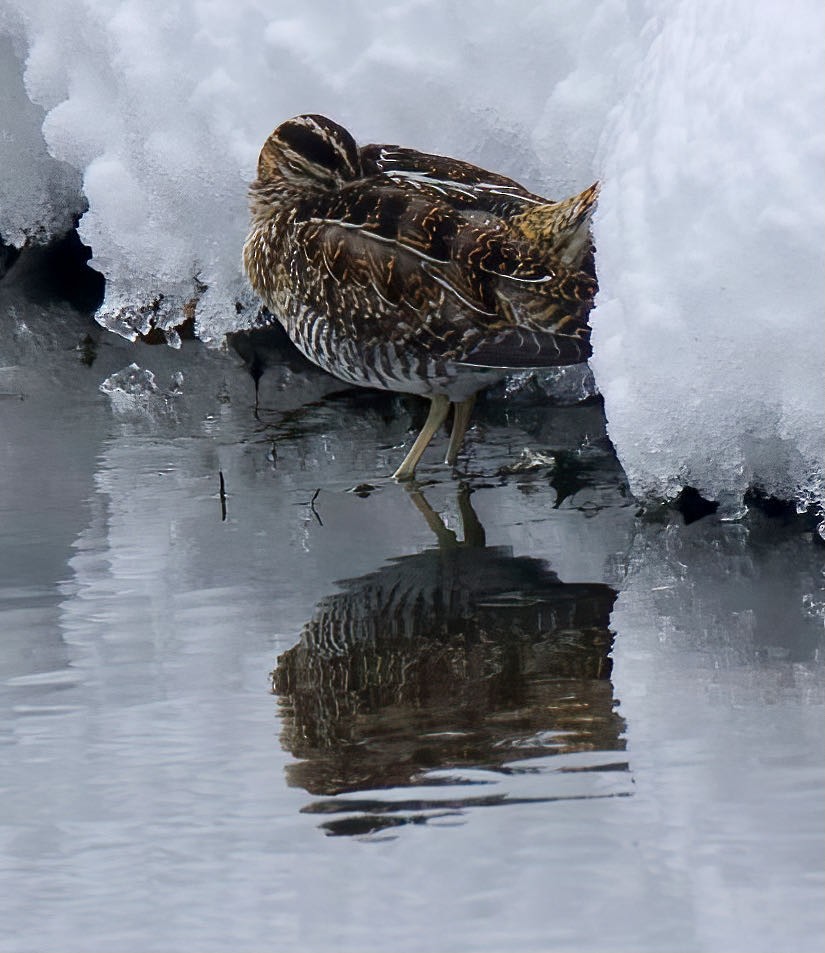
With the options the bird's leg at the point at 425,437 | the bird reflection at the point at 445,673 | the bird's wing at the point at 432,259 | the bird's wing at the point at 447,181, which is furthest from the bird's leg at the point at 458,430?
the bird reflection at the point at 445,673

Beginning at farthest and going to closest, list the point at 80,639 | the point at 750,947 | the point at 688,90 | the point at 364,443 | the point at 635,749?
the point at 364,443 → the point at 688,90 → the point at 80,639 → the point at 635,749 → the point at 750,947

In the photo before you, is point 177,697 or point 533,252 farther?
point 533,252

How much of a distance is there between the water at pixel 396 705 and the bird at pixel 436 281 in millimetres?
462

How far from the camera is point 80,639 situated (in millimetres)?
4680

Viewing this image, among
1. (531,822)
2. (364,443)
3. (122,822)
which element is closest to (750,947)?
(531,822)

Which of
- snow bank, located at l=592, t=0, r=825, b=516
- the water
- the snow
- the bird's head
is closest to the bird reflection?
the water

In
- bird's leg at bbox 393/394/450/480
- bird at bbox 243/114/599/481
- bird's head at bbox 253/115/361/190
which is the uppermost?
bird's head at bbox 253/115/361/190

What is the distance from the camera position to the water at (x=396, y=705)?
3244mm

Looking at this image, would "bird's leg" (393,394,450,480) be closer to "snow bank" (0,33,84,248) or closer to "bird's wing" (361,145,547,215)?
"bird's wing" (361,145,547,215)

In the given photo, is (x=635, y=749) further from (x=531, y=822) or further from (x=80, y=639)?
(x=80, y=639)

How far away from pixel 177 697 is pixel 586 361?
2.18 metres

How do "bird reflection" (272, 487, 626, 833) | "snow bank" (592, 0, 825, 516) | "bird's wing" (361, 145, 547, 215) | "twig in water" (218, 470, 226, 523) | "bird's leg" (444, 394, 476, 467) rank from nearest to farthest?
"bird reflection" (272, 487, 626, 833) → "snow bank" (592, 0, 825, 516) → "twig in water" (218, 470, 226, 523) → "bird's wing" (361, 145, 547, 215) → "bird's leg" (444, 394, 476, 467)

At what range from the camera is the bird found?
575 centimetres

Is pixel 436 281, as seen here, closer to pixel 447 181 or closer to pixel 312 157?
pixel 447 181
